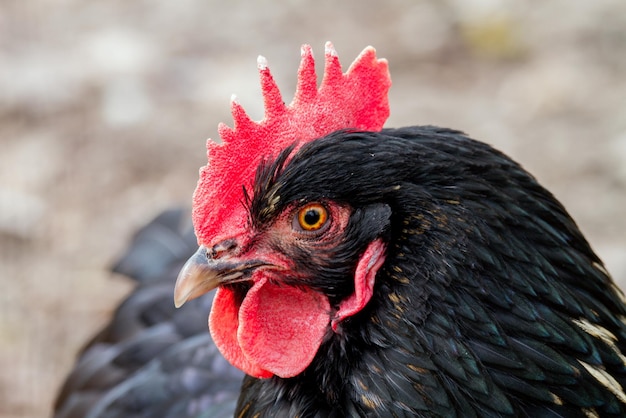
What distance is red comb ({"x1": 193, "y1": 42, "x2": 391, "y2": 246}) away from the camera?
2.38 meters

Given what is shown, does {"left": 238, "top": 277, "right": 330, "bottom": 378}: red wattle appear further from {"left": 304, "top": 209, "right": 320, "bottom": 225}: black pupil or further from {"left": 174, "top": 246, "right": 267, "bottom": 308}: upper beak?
{"left": 304, "top": 209, "right": 320, "bottom": 225}: black pupil

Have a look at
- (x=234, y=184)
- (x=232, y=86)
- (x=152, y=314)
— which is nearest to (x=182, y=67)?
(x=232, y=86)

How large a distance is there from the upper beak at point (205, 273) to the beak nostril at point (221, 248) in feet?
0.04

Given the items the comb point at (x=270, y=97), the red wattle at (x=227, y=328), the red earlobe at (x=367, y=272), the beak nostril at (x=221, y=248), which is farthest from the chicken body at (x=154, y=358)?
the comb point at (x=270, y=97)

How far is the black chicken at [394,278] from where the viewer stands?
2148mm

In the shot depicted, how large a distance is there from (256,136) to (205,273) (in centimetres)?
42

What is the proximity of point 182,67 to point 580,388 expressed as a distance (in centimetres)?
547

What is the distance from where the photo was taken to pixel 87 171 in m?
6.23

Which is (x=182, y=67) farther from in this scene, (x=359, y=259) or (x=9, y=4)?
(x=359, y=259)

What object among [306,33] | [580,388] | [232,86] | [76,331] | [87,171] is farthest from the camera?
[306,33]

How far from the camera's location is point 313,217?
2297 mm

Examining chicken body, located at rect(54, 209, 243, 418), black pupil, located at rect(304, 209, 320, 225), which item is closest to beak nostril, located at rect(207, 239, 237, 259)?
black pupil, located at rect(304, 209, 320, 225)

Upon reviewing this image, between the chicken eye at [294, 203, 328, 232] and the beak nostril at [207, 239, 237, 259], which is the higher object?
the chicken eye at [294, 203, 328, 232]

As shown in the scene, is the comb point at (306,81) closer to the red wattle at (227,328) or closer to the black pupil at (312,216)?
the black pupil at (312,216)
